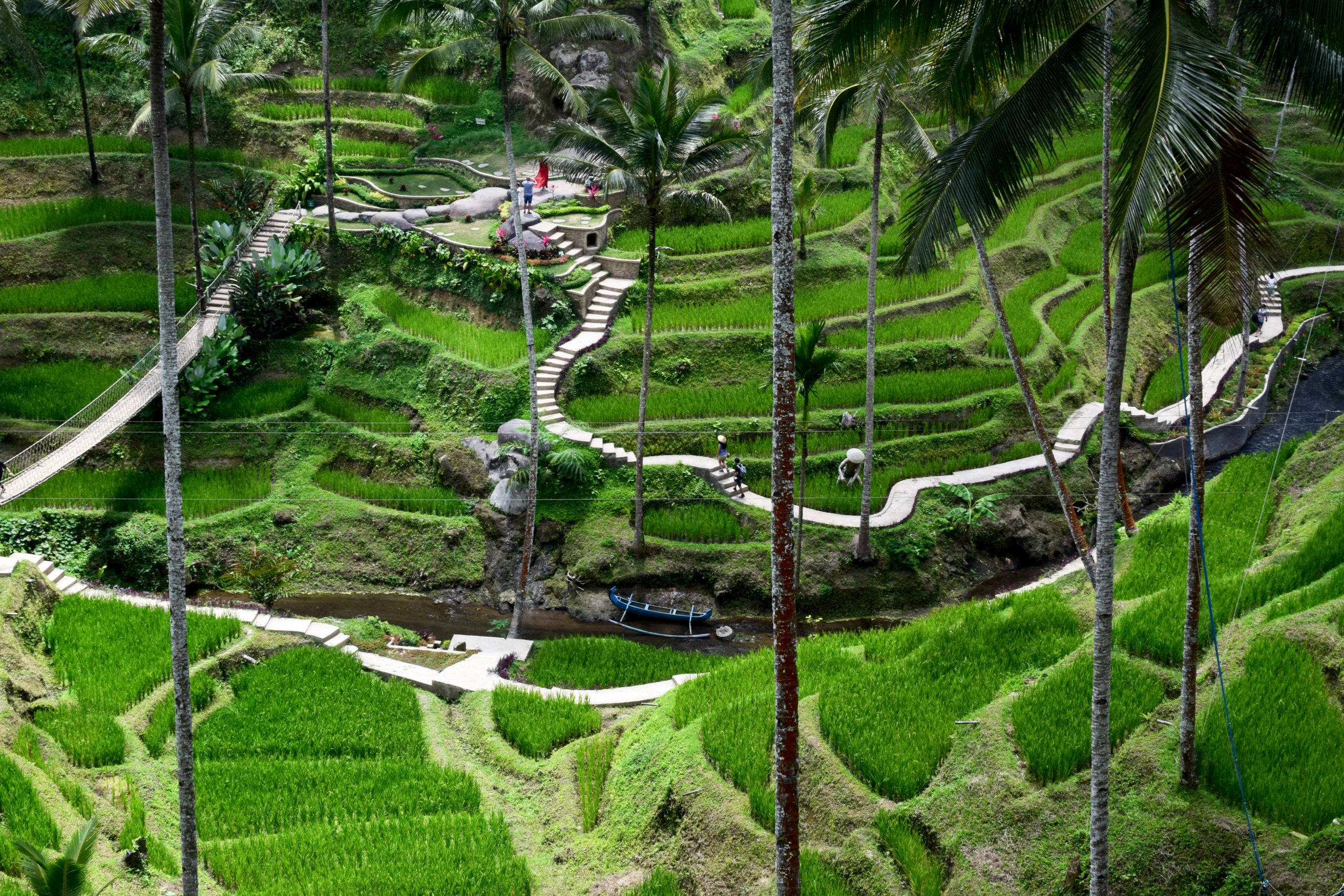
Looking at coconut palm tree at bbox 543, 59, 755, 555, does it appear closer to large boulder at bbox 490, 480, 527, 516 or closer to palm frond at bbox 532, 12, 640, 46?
palm frond at bbox 532, 12, 640, 46

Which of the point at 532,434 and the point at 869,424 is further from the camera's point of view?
the point at 869,424

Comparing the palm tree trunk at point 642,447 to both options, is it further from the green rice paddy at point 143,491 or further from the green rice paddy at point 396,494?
the green rice paddy at point 143,491

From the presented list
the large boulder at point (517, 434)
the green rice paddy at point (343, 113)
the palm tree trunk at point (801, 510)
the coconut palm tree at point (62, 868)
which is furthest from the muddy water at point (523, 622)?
the green rice paddy at point (343, 113)

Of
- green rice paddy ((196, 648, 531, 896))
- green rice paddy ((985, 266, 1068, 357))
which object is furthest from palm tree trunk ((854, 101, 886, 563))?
green rice paddy ((196, 648, 531, 896))

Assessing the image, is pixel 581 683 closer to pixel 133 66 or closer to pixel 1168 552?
pixel 1168 552

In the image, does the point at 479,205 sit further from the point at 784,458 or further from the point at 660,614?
the point at 784,458

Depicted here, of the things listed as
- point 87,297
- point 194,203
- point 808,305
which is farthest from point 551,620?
point 87,297

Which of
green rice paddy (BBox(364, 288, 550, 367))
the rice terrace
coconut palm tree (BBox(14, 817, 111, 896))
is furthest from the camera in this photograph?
green rice paddy (BBox(364, 288, 550, 367))
